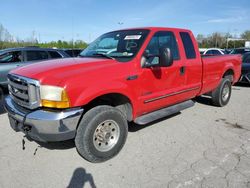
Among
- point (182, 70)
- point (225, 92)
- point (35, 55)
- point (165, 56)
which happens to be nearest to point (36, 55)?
point (35, 55)

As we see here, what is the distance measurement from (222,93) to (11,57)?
6708 mm

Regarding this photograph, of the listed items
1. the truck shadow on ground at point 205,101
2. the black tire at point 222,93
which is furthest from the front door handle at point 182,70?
the truck shadow on ground at point 205,101

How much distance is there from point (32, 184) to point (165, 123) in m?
2.98

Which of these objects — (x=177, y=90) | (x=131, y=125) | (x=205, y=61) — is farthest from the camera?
(x=205, y=61)

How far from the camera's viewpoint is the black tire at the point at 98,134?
319cm

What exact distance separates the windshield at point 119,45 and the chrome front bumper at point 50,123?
1.31 metres

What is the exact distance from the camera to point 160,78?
4.11m

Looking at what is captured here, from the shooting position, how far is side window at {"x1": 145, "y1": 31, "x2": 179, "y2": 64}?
3.93m

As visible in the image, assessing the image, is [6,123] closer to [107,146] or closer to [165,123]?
[107,146]

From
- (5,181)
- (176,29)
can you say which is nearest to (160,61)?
(176,29)

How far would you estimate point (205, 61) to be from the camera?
5.30 meters

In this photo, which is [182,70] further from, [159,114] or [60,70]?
[60,70]

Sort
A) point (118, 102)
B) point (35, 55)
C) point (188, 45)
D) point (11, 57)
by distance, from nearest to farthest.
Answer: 1. point (118, 102)
2. point (188, 45)
3. point (11, 57)
4. point (35, 55)

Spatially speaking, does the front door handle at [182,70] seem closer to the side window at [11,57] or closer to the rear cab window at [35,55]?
the rear cab window at [35,55]
